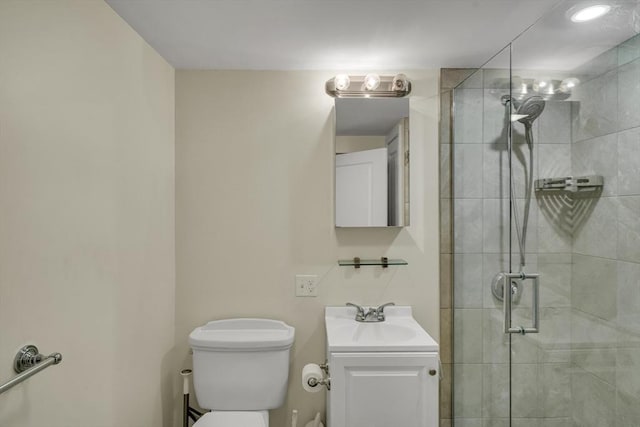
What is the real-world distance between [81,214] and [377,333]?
1475 millimetres

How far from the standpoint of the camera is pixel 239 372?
1.90 m

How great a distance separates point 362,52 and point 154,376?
1.96 metres

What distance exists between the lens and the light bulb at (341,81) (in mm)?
2033

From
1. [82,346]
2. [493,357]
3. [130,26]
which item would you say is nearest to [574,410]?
[493,357]

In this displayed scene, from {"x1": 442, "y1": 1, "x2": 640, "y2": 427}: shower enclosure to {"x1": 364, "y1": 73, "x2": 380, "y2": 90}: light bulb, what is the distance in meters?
0.51

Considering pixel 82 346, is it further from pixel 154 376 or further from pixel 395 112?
pixel 395 112

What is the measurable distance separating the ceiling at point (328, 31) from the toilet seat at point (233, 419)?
71.8 inches

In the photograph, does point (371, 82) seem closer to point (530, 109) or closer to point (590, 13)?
point (530, 109)

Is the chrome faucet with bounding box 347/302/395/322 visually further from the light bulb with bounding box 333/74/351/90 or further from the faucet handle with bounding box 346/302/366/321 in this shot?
the light bulb with bounding box 333/74/351/90

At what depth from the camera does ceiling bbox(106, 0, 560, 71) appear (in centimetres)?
149

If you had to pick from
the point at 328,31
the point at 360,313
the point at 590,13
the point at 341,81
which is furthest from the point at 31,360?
the point at 590,13

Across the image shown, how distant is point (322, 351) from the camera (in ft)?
7.07

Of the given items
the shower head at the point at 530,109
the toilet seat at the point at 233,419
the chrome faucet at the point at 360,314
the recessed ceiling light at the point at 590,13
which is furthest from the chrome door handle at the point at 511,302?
the toilet seat at the point at 233,419

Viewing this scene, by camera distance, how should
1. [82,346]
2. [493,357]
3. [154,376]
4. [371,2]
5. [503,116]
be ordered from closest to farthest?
[82,346]
[371,2]
[503,116]
[493,357]
[154,376]
